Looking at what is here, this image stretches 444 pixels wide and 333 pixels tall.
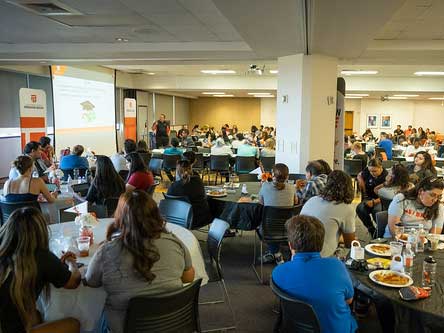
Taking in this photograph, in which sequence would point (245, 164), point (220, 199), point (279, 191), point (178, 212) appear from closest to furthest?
1. point (178, 212)
2. point (279, 191)
3. point (220, 199)
4. point (245, 164)

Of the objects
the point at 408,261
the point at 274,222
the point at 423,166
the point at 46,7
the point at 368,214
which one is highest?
the point at 46,7

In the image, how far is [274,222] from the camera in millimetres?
4363

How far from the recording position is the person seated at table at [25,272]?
1.98m

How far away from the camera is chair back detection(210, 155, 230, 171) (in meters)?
9.59

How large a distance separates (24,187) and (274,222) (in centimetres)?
267

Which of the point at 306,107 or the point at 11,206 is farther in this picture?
the point at 306,107

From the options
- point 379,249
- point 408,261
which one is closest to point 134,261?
point 408,261

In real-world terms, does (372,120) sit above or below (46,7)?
below

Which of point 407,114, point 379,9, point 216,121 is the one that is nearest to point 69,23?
point 379,9

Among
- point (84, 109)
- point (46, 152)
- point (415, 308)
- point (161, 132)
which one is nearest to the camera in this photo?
point (415, 308)

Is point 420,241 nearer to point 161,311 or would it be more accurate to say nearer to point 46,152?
point 161,311

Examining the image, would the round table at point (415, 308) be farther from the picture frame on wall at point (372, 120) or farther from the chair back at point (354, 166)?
the picture frame on wall at point (372, 120)

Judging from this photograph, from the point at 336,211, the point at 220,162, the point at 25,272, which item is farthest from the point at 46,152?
the point at 25,272

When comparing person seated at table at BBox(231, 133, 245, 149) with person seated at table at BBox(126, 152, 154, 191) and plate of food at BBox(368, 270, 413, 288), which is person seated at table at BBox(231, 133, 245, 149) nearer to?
person seated at table at BBox(126, 152, 154, 191)
